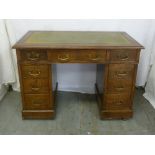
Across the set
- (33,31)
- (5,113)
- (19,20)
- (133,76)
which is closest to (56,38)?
(33,31)

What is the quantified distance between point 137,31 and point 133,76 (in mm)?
729

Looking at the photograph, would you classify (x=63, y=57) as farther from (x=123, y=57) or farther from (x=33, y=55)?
(x=123, y=57)

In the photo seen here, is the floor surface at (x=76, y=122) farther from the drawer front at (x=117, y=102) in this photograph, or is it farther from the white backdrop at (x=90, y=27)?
the white backdrop at (x=90, y=27)

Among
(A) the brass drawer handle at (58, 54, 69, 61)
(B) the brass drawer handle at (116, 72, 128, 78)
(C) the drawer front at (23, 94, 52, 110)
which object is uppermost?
(A) the brass drawer handle at (58, 54, 69, 61)

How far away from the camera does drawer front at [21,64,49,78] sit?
1689mm

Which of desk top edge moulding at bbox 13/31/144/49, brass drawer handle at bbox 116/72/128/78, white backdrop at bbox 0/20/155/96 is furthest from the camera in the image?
white backdrop at bbox 0/20/155/96

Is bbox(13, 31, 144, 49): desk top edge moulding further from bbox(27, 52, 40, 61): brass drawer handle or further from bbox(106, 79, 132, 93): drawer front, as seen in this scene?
bbox(106, 79, 132, 93): drawer front

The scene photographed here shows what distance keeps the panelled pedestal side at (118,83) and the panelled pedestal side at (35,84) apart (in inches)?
18.9

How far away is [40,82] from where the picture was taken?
1758mm

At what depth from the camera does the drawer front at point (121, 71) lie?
169cm

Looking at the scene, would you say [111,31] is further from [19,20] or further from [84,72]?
[19,20]

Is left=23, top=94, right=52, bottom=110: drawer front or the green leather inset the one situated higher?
the green leather inset

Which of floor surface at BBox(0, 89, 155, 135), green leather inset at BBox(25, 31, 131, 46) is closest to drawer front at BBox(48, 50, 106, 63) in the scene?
green leather inset at BBox(25, 31, 131, 46)
